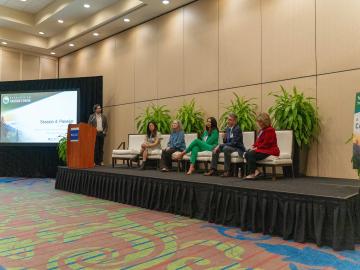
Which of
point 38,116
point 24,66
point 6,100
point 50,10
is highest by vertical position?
point 50,10

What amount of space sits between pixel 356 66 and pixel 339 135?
0.94 m

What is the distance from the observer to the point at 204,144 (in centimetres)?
496

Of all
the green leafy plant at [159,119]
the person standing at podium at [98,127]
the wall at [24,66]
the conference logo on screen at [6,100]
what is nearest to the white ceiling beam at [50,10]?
the wall at [24,66]

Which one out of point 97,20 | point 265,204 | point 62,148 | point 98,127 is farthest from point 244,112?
point 62,148

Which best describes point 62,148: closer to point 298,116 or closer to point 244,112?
point 244,112

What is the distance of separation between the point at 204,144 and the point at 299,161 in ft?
4.58

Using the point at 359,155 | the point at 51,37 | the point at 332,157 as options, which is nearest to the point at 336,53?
the point at 332,157

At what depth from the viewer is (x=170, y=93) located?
276 inches

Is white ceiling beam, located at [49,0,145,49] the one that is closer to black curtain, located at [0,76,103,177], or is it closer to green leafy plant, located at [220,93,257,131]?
black curtain, located at [0,76,103,177]

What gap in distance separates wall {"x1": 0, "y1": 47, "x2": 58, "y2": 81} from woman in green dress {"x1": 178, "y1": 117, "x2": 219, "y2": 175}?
6.79m

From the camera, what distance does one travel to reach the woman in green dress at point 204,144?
4938 mm

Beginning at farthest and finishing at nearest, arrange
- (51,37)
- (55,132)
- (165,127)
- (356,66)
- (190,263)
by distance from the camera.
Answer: (51,37) < (55,132) < (165,127) < (356,66) < (190,263)

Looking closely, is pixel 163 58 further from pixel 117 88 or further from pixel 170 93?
pixel 117 88

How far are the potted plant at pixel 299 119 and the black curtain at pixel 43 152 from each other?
502cm
